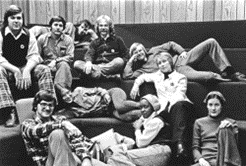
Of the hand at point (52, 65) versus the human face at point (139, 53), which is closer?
the hand at point (52, 65)

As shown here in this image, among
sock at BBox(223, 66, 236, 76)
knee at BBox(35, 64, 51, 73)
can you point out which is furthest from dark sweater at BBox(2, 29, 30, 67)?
sock at BBox(223, 66, 236, 76)

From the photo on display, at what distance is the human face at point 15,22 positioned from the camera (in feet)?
12.5

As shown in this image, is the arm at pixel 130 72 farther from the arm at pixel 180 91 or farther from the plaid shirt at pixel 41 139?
the plaid shirt at pixel 41 139

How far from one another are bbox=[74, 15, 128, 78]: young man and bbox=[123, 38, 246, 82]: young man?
4.6 inches

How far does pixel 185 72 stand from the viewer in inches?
160

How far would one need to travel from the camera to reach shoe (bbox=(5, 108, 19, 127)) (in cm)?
347

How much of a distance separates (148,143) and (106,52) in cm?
125

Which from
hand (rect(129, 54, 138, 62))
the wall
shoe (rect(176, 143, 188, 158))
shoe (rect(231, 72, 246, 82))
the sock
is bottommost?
shoe (rect(176, 143, 188, 158))

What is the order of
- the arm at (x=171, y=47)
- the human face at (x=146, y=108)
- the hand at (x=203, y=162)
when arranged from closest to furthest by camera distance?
the hand at (x=203, y=162)
the human face at (x=146, y=108)
the arm at (x=171, y=47)

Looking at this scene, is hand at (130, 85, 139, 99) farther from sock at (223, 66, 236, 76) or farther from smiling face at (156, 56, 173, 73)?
sock at (223, 66, 236, 76)

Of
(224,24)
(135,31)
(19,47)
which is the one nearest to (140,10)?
(135,31)

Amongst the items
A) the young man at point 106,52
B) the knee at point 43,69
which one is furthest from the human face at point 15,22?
the young man at point 106,52

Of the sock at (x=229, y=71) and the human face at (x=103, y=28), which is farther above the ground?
the human face at (x=103, y=28)

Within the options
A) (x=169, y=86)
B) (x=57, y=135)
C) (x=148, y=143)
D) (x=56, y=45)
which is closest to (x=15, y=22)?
(x=56, y=45)
